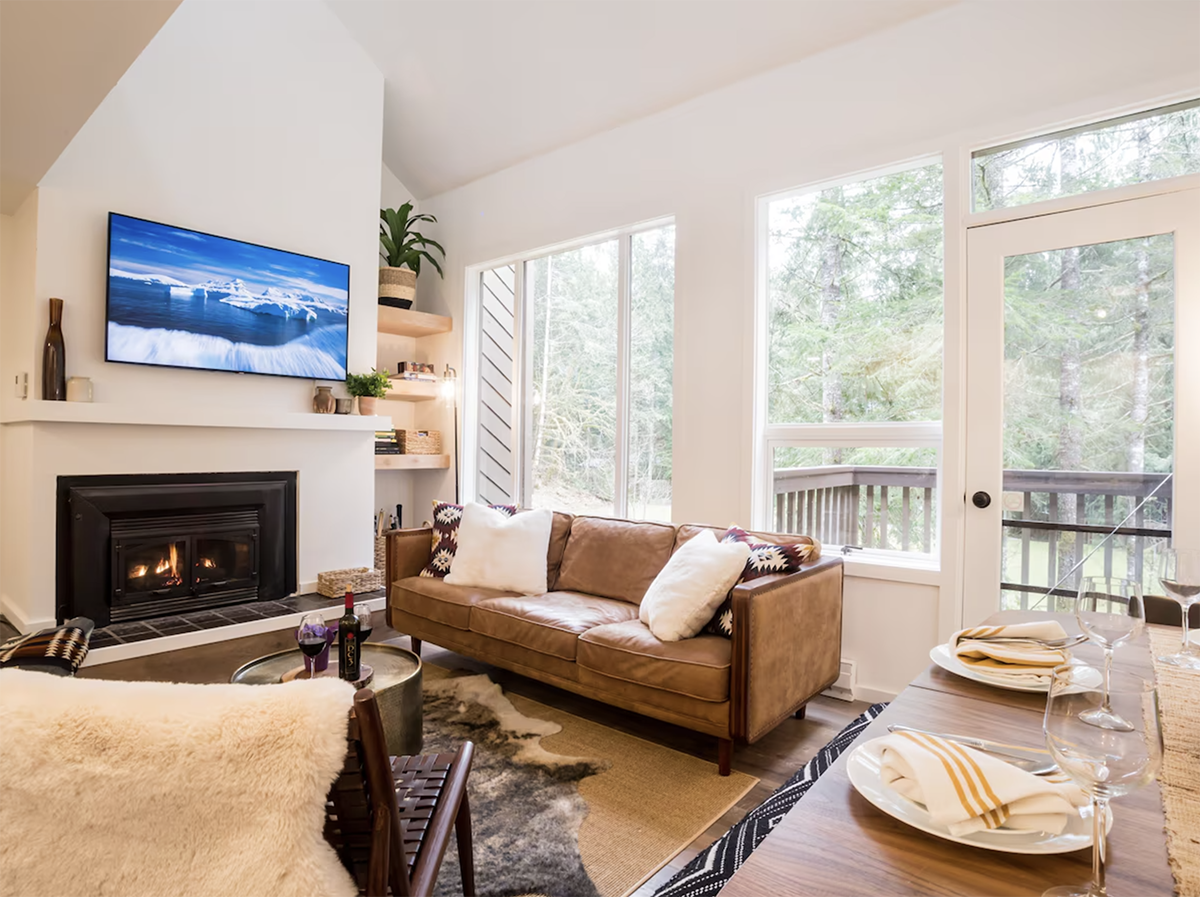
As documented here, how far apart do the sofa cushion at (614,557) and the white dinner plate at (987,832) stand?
7.58 ft

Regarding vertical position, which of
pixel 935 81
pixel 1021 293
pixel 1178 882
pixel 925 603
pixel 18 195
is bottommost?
pixel 925 603

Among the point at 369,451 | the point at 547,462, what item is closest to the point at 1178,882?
the point at 547,462

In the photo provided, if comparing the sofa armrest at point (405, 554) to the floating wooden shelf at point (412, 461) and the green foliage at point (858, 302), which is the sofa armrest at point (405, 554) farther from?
the green foliage at point (858, 302)

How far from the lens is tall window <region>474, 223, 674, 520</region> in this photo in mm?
4094

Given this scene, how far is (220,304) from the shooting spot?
3.95m

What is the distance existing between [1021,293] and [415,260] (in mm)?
4016

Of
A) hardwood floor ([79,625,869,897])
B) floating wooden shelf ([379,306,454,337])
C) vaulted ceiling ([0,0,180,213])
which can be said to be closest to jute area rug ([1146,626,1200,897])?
hardwood floor ([79,625,869,897])

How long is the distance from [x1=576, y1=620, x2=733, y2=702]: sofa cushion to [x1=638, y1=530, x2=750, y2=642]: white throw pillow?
48 millimetres

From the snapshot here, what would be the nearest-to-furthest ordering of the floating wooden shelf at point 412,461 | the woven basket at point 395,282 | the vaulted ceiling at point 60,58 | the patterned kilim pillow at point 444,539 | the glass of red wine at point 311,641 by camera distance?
the vaulted ceiling at point 60,58 < the glass of red wine at point 311,641 < the patterned kilim pillow at point 444,539 < the floating wooden shelf at point 412,461 < the woven basket at point 395,282

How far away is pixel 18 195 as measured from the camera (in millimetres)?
3469

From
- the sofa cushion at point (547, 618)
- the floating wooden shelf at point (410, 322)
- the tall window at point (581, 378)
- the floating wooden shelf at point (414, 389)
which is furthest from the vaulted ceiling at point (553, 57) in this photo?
the sofa cushion at point (547, 618)

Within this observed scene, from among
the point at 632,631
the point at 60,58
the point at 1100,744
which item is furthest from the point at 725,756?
the point at 60,58

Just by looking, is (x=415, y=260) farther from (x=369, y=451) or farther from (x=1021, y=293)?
(x=1021, y=293)

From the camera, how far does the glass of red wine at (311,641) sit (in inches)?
81.9
